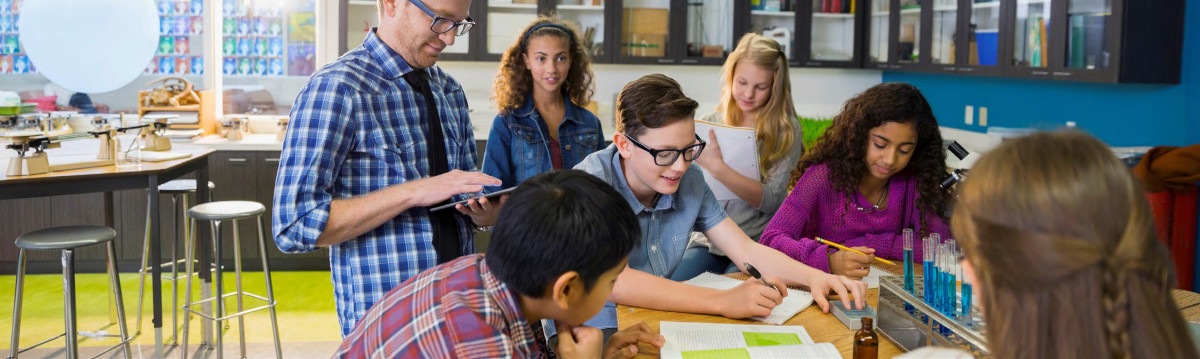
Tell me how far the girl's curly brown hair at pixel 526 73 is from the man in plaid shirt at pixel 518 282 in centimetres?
167

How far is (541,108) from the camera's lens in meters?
3.04

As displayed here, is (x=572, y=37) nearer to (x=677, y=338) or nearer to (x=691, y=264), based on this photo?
(x=691, y=264)

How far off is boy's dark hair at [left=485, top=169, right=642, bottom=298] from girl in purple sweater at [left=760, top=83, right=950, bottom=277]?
1.28 m

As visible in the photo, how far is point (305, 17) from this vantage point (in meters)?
5.68

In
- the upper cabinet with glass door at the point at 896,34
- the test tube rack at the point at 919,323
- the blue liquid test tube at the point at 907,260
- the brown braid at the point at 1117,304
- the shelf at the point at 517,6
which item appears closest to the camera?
the brown braid at the point at 1117,304

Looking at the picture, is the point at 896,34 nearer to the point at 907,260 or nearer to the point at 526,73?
the point at 526,73

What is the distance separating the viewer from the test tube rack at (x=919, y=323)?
1530 mm

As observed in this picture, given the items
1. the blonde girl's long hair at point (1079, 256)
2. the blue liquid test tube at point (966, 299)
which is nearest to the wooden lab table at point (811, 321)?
the blue liquid test tube at point (966, 299)

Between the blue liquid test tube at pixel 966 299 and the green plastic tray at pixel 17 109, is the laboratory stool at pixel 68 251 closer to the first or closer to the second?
the green plastic tray at pixel 17 109

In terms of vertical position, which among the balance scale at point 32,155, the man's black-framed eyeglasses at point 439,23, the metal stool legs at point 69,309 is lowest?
the metal stool legs at point 69,309

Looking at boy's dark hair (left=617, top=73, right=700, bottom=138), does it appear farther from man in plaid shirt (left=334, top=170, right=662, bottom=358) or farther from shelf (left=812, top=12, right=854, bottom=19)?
shelf (left=812, top=12, right=854, bottom=19)

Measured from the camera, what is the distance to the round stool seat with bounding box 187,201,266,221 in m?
3.72

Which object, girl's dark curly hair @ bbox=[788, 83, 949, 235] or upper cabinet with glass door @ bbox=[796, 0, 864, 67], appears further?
upper cabinet with glass door @ bbox=[796, 0, 864, 67]

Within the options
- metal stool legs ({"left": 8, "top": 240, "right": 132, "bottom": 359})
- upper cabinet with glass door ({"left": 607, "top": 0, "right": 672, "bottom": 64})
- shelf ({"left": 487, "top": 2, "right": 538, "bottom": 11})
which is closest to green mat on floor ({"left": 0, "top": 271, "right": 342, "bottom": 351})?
metal stool legs ({"left": 8, "top": 240, "right": 132, "bottom": 359})
